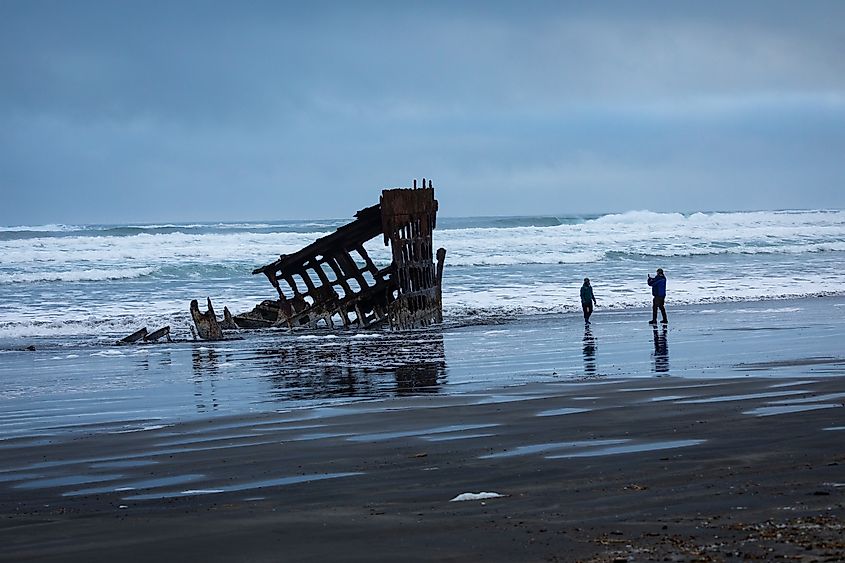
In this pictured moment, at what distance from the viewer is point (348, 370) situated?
52.5 ft

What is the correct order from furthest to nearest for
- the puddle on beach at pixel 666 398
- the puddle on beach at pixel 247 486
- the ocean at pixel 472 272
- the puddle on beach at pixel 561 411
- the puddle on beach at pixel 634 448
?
the ocean at pixel 472 272 < the puddle on beach at pixel 666 398 < the puddle on beach at pixel 561 411 < the puddle on beach at pixel 634 448 < the puddle on beach at pixel 247 486

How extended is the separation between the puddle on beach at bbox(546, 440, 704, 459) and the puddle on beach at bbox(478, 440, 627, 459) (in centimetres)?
23

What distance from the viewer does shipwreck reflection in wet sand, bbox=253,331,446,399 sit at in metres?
13.5

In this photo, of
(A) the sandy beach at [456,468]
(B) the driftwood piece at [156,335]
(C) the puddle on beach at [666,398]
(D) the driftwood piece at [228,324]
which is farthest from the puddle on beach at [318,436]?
(D) the driftwood piece at [228,324]

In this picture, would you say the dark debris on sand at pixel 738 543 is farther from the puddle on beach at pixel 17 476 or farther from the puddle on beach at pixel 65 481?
the puddle on beach at pixel 17 476

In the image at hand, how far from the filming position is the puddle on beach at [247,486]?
728cm

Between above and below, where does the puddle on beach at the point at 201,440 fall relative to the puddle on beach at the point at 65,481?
above

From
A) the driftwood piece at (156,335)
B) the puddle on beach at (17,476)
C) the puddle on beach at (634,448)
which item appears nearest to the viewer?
the puddle on beach at (634,448)

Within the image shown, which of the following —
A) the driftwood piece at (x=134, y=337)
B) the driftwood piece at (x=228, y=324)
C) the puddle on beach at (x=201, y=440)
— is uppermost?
the driftwood piece at (x=228, y=324)

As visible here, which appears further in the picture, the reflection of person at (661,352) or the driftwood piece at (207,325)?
the driftwood piece at (207,325)

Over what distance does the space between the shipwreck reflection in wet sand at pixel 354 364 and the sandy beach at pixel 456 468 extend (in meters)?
0.16

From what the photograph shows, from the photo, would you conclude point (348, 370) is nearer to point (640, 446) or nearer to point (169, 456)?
point (169, 456)

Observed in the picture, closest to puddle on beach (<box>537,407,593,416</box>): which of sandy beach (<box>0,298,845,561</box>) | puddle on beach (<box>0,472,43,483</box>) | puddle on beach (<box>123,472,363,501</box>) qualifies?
sandy beach (<box>0,298,845,561</box>)

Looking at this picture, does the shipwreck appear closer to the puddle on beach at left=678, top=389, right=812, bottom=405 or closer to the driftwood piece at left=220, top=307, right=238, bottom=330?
the driftwood piece at left=220, top=307, right=238, bottom=330
